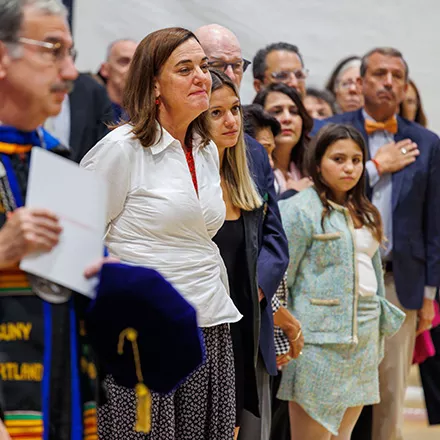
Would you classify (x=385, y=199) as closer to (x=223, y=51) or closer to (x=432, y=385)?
(x=432, y=385)

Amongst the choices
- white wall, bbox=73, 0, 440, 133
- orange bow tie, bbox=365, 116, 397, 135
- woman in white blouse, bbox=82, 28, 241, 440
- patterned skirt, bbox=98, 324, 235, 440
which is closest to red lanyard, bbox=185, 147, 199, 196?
woman in white blouse, bbox=82, 28, 241, 440

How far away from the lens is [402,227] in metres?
5.00

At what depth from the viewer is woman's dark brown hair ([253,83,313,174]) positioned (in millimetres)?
4746

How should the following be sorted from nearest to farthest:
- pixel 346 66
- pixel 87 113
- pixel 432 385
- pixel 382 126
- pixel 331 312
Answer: pixel 331 312 < pixel 87 113 < pixel 382 126 < pixel 432 385 < pixel 346 66

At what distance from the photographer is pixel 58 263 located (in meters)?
1.87

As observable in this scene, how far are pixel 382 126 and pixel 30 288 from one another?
349cm

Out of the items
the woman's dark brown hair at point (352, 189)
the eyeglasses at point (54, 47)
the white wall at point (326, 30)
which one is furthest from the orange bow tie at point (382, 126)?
the eyeglasses at point (54, 47)

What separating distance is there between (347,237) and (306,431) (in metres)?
0.82

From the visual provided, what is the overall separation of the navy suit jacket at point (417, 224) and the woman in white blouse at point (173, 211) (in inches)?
75.6

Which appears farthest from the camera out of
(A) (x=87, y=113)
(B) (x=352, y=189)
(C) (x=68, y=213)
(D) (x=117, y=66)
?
(D) (x=117, y=66)

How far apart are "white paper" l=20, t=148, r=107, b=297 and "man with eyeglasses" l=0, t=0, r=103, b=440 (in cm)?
9

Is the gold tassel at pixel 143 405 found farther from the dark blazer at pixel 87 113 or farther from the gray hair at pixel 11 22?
the dark blazer at pixel 87 113

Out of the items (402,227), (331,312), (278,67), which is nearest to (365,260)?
(331,312)

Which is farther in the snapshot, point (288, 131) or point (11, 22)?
point (288, 131)
